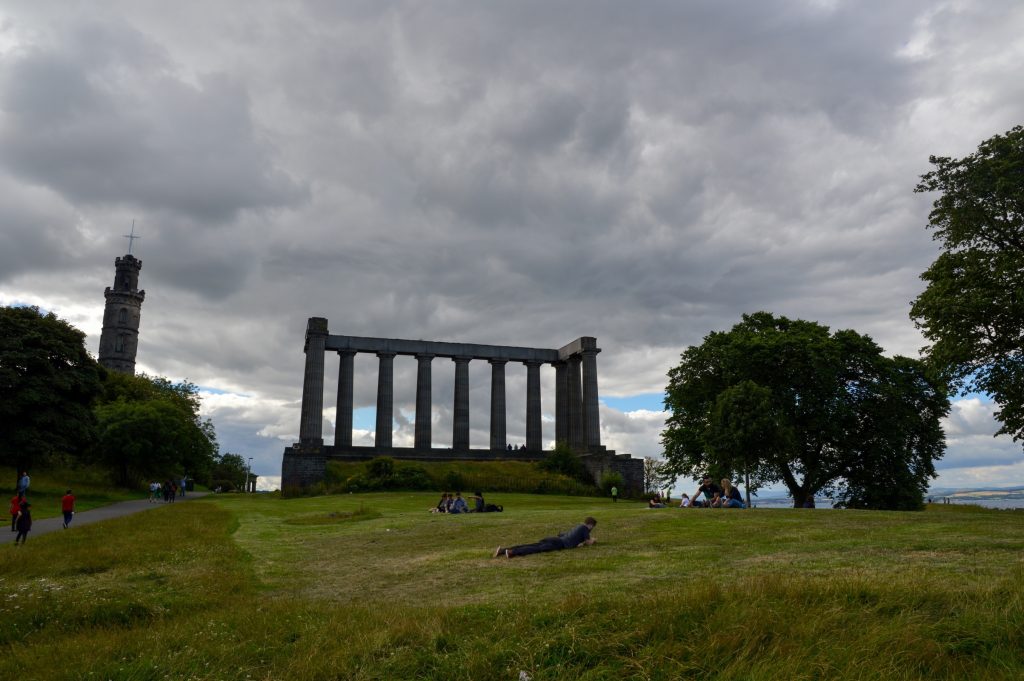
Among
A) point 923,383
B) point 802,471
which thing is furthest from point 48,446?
point 923,383

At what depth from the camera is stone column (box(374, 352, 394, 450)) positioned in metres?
75.7

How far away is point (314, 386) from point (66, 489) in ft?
81.8

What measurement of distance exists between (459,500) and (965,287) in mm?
24303

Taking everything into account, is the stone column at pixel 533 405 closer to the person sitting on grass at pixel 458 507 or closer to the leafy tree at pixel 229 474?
the person sitting on grass at pixel 458 507

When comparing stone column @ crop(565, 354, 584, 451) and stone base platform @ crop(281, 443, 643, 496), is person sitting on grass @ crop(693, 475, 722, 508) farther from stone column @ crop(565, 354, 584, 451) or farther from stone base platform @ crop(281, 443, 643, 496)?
stone column @ crop(565, 354, 584, 451)

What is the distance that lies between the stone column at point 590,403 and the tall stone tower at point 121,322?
111028 millimetres

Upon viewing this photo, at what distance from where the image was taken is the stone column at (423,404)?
76750 mm

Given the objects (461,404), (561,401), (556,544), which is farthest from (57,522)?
(561,401)

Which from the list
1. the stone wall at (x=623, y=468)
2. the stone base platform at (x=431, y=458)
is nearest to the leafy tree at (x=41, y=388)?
the stone base platform at (x=431, y=458)

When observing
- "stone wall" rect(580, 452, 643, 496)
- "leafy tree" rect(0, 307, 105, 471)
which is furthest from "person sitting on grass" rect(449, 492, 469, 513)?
"stone wall" rect(580, 452, 643, 496)

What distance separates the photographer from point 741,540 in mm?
17953

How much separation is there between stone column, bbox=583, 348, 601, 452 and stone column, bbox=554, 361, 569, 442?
491 centimetres

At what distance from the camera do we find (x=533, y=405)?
82.8 meters

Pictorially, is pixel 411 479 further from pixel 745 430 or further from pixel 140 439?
pixel 745 430
